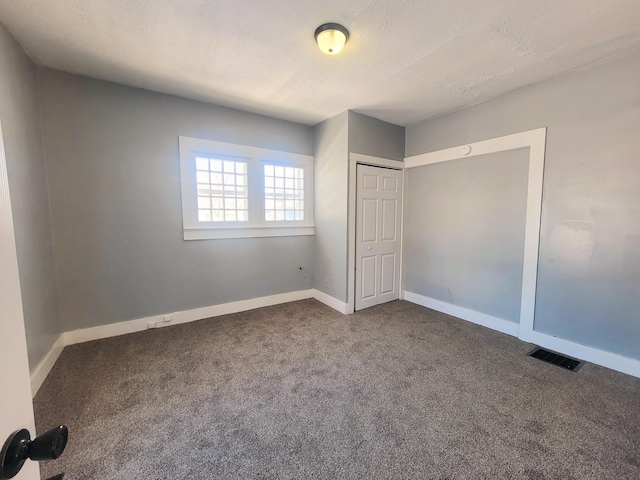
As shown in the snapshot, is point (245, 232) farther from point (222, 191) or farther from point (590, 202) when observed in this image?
point (590, 202)

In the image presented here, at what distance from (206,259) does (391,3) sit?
309 cm

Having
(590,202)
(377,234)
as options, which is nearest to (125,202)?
(377,234)

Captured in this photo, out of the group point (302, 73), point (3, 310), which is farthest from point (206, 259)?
point (3, 310)

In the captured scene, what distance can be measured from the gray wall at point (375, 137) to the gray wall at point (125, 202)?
1328mm

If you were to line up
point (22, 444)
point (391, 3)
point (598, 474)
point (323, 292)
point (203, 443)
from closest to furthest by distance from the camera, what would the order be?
1. point (22, 444)
2. point (598, 474)
3. point (203, 443)
4. point (391, 3)
5. point (323, 292)

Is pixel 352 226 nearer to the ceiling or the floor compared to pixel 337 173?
nearer to the floor

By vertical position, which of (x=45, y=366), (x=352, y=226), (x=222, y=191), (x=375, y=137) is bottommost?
(x=45, y=366)

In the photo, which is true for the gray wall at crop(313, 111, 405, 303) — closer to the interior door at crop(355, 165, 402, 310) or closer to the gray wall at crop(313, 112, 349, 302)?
the gray wall at crop(313, 112, 349, 302)

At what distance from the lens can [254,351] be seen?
262 cm

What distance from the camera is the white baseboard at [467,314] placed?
3.00 m

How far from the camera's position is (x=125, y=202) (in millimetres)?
2883

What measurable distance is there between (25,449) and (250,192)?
332cm

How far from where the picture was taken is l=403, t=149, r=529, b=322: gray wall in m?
2.94

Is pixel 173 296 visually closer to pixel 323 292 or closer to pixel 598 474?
pixel 323 292
